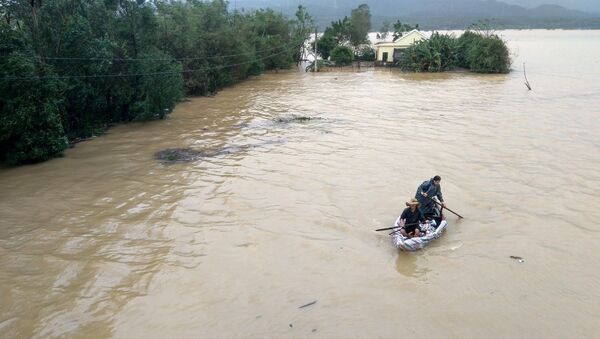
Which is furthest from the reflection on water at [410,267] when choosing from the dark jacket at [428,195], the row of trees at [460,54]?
the row of trees at [460,54]

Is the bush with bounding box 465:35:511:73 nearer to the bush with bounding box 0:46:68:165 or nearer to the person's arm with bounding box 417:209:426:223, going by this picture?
the person's arm with bounding box 417:209:426:223

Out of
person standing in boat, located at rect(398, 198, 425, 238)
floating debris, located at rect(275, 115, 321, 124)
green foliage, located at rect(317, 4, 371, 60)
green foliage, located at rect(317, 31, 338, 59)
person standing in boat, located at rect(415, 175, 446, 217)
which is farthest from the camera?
green foliage, located at rect(317, 4, 371, 60)

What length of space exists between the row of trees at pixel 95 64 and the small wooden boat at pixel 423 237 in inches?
556

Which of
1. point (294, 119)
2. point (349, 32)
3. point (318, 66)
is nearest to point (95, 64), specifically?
point (294, 119)

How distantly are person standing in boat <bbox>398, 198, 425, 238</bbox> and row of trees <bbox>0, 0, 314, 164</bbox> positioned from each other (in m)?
14.1

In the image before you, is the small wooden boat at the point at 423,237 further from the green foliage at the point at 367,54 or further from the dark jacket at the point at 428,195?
the green foliage at the point at 367,54

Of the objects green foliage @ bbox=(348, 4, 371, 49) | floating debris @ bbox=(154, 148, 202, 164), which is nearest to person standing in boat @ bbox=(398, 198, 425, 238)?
floating debris @ bbox=(154, 148, 202, 164)

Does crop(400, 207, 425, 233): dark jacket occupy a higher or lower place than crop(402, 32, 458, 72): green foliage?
lower

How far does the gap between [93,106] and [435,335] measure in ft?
67.9

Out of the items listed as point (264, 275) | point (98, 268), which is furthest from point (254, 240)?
point (98, 268)

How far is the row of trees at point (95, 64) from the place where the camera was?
1705 cm

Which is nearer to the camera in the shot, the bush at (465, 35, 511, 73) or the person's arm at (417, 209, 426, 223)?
the person's arm at (417, 209, 426, 223)

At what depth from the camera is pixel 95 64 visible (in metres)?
21.6

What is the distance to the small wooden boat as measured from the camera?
1101 cm
